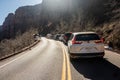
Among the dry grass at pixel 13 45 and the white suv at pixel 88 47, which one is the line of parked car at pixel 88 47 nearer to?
the white suv at pixel 88 47

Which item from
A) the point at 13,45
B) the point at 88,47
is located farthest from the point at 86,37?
the point at 13,45

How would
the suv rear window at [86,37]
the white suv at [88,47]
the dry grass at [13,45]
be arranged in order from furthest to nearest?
the dry grass at [13,45]
the suv rear window at [86,37]
the white suv at [88,47]

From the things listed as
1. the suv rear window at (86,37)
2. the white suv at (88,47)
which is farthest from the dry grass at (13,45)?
the white suv at (88,47)

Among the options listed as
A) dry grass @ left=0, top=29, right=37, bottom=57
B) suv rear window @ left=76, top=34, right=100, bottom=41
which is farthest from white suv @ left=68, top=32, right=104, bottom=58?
dry grass @ left=0, top=29, right=37, bottom=57

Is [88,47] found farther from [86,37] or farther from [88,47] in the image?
[86,37]

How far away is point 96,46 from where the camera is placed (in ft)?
41.8

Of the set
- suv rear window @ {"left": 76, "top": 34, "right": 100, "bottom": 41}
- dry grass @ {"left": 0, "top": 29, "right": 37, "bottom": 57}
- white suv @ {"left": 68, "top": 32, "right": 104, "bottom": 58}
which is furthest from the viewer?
dry grass @ {"left": 0, "top": 29, "right": 37, "bottom": 57}

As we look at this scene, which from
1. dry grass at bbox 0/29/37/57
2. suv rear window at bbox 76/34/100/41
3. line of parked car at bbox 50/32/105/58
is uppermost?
suv rear window at bbox 76/34/100/41

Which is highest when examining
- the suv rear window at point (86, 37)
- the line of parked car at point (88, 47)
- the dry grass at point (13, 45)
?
the suv rear window at point (86, 37)

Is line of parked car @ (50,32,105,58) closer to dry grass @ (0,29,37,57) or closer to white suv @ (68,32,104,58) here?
white suv @ (68,32,104,58)

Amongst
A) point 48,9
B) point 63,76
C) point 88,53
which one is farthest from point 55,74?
point 48,9

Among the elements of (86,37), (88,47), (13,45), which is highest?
(86,37)

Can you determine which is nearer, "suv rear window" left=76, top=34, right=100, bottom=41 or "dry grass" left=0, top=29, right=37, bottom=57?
"suv rear window" left=76, top=34, right=100, bottom=41

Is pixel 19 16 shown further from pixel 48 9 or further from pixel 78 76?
pixel 78 76
